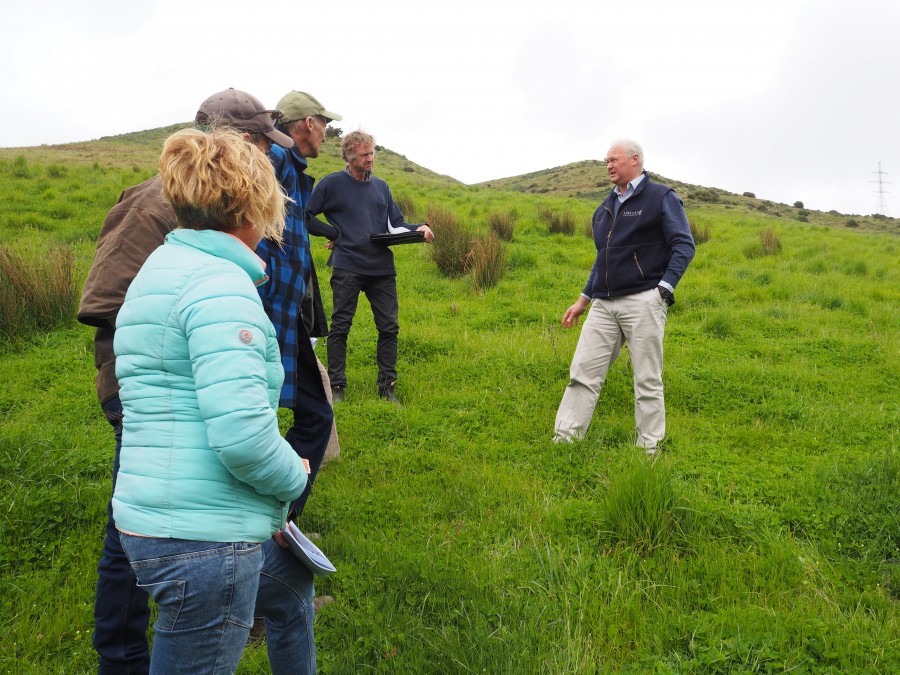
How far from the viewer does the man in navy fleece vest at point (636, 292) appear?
184 inches

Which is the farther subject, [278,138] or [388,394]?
[388,394]

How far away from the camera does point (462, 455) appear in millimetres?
Answer: 4633

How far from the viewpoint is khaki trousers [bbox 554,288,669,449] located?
185 inches

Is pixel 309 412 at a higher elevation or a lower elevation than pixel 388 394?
higher

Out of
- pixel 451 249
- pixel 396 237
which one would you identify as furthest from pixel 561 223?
pixel 396 237

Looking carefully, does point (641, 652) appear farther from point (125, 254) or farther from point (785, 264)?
point (785, 264)

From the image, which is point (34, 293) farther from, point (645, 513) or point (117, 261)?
point (645, 513)

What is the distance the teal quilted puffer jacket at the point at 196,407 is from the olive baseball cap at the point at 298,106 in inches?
86.5

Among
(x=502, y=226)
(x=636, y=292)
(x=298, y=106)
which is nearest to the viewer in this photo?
(x=298, y=106)

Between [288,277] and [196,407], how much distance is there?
1532 millimetres

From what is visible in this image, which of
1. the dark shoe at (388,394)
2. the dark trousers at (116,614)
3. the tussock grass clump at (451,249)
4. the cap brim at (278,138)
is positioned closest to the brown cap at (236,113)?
the cap brim at (278,138)

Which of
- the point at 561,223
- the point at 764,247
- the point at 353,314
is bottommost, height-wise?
the point at 353,314

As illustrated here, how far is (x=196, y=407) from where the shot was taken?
63.1 inches

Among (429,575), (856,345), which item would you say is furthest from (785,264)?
(429,575)
